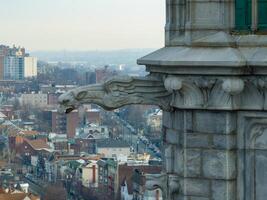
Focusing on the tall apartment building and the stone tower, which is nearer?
the stone tower

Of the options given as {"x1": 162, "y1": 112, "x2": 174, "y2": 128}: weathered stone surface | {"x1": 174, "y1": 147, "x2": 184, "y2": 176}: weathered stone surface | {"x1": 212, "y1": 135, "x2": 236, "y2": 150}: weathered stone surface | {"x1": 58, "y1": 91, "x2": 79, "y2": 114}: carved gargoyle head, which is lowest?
{"x1": 174, "y1": 147, "x2": 184, "y2": 176}: weathered stone surface

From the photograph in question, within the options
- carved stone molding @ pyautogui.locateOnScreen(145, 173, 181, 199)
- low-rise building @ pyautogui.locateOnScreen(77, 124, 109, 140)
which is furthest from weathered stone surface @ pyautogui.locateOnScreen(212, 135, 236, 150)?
low-rise building @ pyautogui.locateOnScreen(77, 124, 109, 140)

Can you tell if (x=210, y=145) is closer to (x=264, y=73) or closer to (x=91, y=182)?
(x=264, y=73)

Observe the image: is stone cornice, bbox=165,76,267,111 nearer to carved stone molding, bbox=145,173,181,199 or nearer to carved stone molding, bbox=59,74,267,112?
carved stone molding, bbox=59,74,267,112

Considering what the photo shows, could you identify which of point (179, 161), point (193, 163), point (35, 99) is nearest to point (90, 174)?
point (179, 161)

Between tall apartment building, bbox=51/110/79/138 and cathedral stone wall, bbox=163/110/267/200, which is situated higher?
cathedral stone wall, bbox=163/110/267/200

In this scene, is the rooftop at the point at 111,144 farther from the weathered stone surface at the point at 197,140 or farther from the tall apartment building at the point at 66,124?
the weathered stone surface at the point at 197,140

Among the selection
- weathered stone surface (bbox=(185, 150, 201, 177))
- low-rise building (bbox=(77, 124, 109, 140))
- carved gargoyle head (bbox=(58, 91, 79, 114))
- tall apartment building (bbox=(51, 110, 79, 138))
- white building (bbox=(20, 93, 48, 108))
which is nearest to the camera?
weathered stone surface (bbox=(185, 150, 201, 177))
